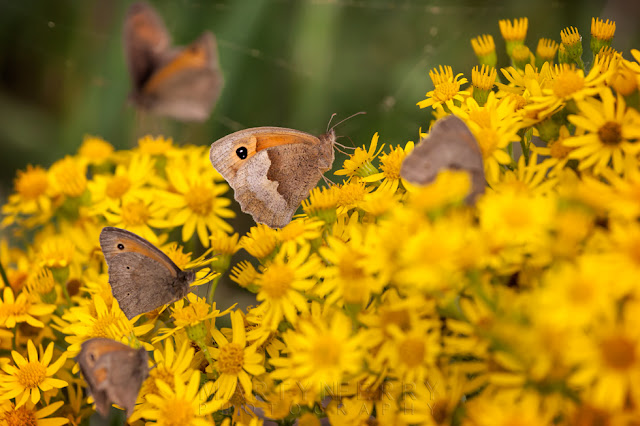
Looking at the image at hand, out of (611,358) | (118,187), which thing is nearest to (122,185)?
(118,187)

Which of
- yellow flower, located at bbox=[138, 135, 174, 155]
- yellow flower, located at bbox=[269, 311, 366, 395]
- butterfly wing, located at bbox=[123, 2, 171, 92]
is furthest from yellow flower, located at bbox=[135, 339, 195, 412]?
butterfly wing, located at bbox=[123, 2, 171, 92]

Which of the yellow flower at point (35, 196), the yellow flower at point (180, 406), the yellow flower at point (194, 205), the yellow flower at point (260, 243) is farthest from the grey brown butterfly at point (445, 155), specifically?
the yellow flower at point (35, 196)

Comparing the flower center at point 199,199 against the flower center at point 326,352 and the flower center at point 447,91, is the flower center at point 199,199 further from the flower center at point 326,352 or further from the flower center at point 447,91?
the flower center at point 326,352

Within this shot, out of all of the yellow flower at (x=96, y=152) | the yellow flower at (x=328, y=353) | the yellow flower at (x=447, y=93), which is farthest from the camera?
the yellow flower at (x=96, y=152)

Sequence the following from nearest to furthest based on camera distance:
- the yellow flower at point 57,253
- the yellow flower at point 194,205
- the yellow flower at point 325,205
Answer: the yellow flower at point 325,205, the yellow flower at point 57,253, the yellow flower at point 194,205

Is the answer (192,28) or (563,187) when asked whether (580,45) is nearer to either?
(563,187)

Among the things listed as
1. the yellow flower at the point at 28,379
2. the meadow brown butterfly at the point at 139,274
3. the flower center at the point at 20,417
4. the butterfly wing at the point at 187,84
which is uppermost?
the butterfly wing at the point at 187,84

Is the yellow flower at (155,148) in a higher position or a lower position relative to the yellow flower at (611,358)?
higher

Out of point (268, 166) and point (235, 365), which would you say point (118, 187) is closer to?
point (268, 166)
